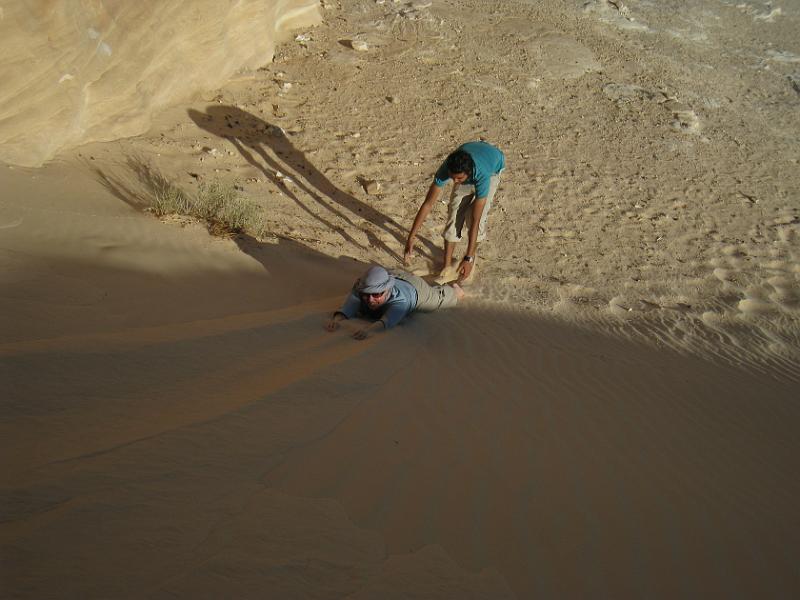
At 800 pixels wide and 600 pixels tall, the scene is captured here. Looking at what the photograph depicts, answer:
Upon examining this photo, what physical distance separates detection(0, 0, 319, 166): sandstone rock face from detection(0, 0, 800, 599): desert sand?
0.04 m

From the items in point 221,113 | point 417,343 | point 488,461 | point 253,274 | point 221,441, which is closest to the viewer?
point 221,441

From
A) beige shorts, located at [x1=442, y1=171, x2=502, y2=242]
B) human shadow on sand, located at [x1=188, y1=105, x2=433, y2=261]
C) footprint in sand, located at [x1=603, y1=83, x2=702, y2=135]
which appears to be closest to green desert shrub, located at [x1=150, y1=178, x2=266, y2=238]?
human shadow on sand, located at [x1=188, y1=105, x2=433, y2=261]

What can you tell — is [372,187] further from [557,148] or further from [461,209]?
[557,148]

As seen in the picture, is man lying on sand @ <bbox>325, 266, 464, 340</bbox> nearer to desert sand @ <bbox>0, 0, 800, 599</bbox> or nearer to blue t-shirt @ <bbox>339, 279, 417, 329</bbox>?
blue t-shirt @ <bbox>339, 279, 417, 329</bbox>

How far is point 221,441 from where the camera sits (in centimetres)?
260

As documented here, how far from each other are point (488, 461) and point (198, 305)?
7.77ft

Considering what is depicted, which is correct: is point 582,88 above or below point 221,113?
above

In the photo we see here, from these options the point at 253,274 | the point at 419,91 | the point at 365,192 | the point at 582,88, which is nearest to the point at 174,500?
→ the point at 253,274

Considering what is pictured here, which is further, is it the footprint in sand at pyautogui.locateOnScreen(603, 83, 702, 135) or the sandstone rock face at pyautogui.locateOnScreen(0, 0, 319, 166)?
the footprint in sand at pyautogui.locateOnScreen(603, 83, 702, 135)

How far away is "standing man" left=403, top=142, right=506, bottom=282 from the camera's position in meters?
4.83

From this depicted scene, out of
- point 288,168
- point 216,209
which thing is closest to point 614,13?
point 288,168

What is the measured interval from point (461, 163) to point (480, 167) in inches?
9.5

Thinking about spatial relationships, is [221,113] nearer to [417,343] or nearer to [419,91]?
[419,91]

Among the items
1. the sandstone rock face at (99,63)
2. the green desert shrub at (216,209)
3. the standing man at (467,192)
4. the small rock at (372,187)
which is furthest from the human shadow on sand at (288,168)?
the green desert shrub at (216,209)
